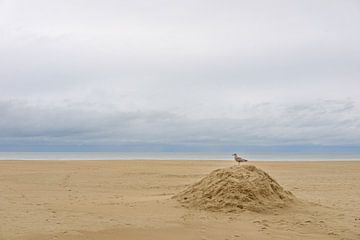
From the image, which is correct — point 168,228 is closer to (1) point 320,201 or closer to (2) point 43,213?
(2) point 43,213

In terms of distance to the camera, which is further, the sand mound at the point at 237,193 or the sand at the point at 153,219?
the sand mound at the point at 237,193

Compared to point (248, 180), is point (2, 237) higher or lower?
lower

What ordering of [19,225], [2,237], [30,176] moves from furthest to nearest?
[30,176], [19,225], [2,237]

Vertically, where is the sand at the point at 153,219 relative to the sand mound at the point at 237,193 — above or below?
below

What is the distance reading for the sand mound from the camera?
14.5 meters

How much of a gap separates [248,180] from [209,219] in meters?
2.55

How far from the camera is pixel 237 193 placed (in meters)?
14.8

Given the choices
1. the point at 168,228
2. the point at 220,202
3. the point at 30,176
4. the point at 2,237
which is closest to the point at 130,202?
the point at 220,202

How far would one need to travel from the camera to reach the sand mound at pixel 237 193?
14.5m

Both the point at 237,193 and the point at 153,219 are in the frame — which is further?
the point at 237,193

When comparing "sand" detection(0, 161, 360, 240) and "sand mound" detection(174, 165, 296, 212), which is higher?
"sand mound" detection(174, 165, 296, 212)

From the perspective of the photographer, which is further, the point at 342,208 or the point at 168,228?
the point at 342,208

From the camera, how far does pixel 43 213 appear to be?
1347cm

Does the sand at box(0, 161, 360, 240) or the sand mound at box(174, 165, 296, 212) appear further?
the sand mound at box(174, 165, 296, 212)
